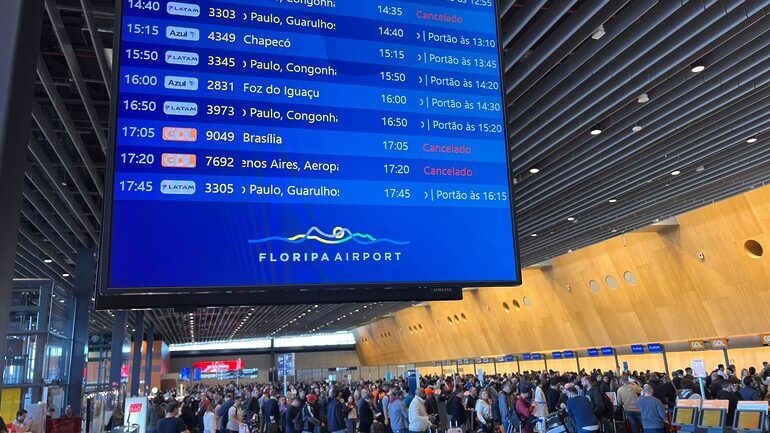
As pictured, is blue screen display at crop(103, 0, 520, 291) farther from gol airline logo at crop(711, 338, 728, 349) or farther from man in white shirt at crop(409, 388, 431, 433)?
gol airline logo at crop(711, 338, 728, 349)

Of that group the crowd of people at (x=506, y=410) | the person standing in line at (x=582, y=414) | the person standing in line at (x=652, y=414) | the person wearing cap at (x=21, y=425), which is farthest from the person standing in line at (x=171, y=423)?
the person standing in line at (x=652, y=414)

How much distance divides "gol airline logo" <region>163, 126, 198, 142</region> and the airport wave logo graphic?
63 centimetres

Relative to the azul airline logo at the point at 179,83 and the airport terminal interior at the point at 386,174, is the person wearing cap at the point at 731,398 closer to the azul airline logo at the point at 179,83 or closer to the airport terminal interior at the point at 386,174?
the airport terminal interior at the point at 386,174

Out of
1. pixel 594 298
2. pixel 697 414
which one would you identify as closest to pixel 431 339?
pixel 594 298

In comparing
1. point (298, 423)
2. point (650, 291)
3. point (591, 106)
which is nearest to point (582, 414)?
point (591, 106)

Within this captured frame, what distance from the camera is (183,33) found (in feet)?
10.5

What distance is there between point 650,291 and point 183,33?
23.9 meters

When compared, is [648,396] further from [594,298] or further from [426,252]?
[594,298]

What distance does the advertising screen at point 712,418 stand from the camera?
33.0 ft

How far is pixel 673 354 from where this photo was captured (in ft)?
80.2

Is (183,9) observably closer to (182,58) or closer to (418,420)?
(182,58)

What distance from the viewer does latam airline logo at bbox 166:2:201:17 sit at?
127 inches

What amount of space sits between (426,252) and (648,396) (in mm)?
8470

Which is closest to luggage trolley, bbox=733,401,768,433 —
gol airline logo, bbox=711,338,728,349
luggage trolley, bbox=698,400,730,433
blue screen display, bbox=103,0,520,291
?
luggage trolley, bbox=698,400,730,433
